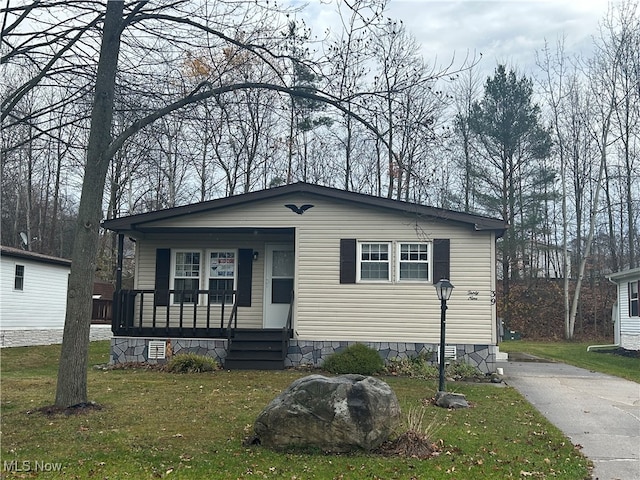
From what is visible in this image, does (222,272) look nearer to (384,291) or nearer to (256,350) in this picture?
(256,350)

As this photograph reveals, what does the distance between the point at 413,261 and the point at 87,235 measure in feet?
23.6

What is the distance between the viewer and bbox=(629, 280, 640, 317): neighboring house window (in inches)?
808

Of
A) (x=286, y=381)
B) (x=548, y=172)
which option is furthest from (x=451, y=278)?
(x=548, y=172)

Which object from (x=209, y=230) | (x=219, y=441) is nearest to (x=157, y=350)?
(x=209, y=230)

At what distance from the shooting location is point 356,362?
11.9m

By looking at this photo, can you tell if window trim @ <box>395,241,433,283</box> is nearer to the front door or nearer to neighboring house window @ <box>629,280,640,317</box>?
the front door

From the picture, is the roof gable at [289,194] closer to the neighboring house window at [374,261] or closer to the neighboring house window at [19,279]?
the neighboring house window at [374,261]

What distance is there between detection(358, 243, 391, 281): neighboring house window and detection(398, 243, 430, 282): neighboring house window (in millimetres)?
295

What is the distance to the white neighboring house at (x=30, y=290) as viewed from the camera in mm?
17906

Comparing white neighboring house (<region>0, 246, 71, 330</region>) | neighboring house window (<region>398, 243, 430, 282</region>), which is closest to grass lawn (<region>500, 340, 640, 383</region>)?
neighboring house window (<region>398, 243, 430, 282</region>)

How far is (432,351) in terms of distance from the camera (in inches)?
501

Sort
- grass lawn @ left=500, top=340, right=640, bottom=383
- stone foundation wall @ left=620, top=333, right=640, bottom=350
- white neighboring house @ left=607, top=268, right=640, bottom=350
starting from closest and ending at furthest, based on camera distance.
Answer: grass lawn @ left=500, top=340, right=640, bottom=383 < stone foundation wall @ left=620, top=333, right=640, bottom=350 < white neighboring house @ left=607, top=268, right=640, bottom=350

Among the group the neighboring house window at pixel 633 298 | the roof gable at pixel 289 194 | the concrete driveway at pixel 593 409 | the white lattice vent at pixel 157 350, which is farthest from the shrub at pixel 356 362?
the neighboring house window at pixel 633 298

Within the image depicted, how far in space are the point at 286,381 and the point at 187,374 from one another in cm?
220
